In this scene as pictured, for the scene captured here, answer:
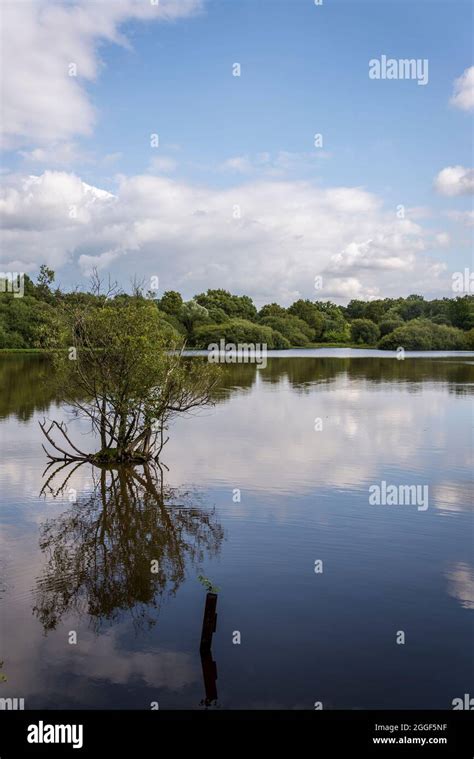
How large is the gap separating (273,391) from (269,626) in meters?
41.0

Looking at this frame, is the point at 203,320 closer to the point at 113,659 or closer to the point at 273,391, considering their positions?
the point at 273,391

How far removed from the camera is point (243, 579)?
47.8 ft

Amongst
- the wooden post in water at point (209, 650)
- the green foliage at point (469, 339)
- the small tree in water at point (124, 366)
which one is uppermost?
the green foliage at point (469, 339)

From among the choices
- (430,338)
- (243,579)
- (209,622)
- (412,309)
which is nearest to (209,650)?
(209,622)

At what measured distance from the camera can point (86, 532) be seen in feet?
58.0

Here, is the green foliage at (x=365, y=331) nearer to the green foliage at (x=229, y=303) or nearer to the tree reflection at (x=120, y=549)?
the green foliage at (x=229, y=303)

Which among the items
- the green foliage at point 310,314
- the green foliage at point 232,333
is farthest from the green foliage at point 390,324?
the green foliage at point 232,333

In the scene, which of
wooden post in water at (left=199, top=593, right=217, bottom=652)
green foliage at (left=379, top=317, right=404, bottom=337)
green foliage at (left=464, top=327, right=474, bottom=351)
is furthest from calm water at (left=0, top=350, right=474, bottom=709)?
green foliage at (left=379, top=317, right=404, bottom=337)

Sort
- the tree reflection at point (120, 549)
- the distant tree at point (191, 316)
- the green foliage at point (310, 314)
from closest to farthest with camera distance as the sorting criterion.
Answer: the tree reflection at point (120, 549), the distant tree at point (191, 316), the green foliage at point (310, 314)

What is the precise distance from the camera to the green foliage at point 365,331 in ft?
514

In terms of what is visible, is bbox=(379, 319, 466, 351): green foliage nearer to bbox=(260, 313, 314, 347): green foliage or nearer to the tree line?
the tree line

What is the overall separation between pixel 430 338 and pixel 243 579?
411 ft

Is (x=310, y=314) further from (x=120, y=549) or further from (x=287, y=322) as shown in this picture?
(x=120, y=549)

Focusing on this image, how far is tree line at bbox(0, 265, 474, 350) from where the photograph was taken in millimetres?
113125
